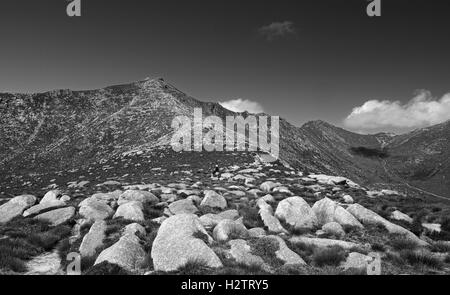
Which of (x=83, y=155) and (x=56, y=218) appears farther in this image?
(x=83, y=155)

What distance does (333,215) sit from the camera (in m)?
15.3

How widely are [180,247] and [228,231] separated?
275cm

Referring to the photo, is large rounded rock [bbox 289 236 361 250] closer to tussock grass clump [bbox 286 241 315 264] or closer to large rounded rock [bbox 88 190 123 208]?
tussock grass clump [bbox 286 241 315 264]

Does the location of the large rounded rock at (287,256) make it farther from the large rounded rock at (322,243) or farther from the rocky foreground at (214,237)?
the large rounded rock at (322,243)

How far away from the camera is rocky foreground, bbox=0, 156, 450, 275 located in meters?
9.86

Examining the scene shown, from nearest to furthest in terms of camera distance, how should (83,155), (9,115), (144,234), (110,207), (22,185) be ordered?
1. (144,234)
2. (110,207)
3. (22,185)
4. (83,155)
5. (9,115)

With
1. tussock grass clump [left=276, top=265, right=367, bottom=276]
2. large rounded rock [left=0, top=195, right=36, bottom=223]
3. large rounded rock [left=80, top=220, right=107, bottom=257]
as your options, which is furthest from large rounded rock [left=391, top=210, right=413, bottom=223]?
large rounded rock [left=0, top=195, right=36, bottom=223]

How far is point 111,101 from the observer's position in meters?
85.6

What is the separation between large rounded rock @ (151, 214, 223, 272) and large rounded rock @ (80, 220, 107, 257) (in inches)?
98.2

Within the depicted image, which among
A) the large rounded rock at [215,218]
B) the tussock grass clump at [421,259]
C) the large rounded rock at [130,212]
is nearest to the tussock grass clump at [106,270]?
the large rounded rock at [215,218]

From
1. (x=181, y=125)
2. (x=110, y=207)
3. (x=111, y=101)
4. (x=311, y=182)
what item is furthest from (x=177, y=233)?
(x=111, y=101)

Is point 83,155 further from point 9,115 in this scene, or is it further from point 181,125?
point 9,115

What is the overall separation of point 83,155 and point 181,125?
63.7 ft

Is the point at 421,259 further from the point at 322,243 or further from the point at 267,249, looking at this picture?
the point at 267,249
